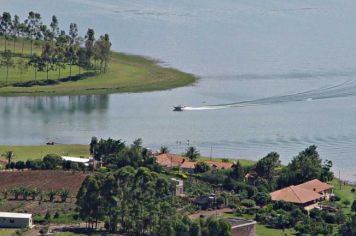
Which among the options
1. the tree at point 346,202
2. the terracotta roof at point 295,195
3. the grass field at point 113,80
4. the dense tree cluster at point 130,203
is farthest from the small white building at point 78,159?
the grass field at point 113,80

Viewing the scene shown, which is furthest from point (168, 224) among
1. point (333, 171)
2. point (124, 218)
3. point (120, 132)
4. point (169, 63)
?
point (169, 63)

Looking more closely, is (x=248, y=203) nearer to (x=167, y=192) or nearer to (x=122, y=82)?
(x=167, y=192)

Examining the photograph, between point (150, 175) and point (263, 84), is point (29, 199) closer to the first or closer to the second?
point (150, 175)

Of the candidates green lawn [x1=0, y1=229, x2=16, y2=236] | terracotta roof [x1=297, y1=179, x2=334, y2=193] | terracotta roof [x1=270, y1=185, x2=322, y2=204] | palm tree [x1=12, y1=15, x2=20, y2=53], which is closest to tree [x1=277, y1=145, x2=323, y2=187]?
terracotta roof [x1=297, y1=179, x2=334, y2=193]

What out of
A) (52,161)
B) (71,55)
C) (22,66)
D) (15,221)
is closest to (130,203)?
(15,221)

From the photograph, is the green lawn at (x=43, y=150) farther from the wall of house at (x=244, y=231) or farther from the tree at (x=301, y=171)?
the wall of house at (x=244, y=231)
